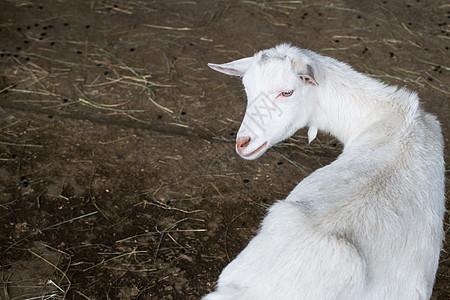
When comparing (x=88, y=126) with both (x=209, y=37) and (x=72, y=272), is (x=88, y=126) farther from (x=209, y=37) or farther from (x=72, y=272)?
(x=209, y=37)

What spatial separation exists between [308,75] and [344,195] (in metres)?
0.87

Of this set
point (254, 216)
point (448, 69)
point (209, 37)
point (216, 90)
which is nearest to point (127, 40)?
point (209, 37)

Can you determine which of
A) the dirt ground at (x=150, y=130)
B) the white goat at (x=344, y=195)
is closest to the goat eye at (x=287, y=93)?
the white goat at (x=344, y=195)

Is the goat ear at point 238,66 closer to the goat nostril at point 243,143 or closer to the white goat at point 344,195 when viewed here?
the white goat at point 344,195

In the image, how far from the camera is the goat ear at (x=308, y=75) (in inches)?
109

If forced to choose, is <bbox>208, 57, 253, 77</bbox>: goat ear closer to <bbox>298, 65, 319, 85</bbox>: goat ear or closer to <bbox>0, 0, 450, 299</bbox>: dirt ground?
<bbox>298, 65, 319, 85</bbox>: goat ear

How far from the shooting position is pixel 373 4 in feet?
21.2

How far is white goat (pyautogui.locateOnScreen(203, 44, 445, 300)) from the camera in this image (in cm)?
188

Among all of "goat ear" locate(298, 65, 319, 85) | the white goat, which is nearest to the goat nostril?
the white goat

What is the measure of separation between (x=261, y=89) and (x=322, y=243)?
4.09 feet

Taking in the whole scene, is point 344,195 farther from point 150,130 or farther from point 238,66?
point 150,130

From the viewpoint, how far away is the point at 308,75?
2.77 meters

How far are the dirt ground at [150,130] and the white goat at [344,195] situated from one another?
1.00 metres

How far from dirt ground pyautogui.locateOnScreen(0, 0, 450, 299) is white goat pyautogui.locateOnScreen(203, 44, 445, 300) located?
100cm
